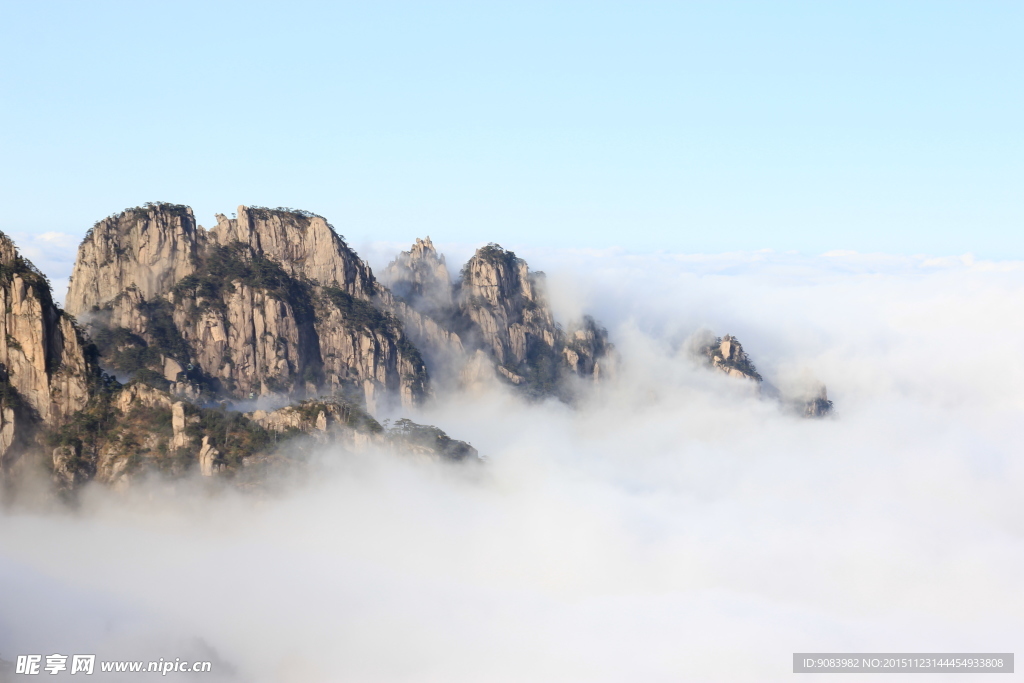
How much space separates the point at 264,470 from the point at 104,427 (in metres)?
28.1

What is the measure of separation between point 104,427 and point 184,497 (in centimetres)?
1819

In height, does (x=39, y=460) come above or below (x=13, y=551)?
above

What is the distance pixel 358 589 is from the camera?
626ft

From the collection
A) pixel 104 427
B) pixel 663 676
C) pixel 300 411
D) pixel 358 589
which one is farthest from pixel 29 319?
pixel 663 676

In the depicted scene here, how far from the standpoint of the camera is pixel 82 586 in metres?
159

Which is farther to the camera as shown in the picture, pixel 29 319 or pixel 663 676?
pixel 663 676

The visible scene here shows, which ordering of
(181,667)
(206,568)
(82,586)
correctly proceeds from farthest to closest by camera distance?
(206,568), (82,586), (181,667)

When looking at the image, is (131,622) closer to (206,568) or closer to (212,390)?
(206,568)

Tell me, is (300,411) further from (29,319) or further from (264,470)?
(29,319)

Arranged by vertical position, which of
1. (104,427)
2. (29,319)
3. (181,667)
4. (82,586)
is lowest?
(181,667)

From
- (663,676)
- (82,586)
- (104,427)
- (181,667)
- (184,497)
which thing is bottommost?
(663,676)

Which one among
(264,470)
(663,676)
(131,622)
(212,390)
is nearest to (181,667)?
(131,622)

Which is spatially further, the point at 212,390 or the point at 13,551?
the point at 212,390

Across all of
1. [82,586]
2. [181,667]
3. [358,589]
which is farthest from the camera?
[358,589]
